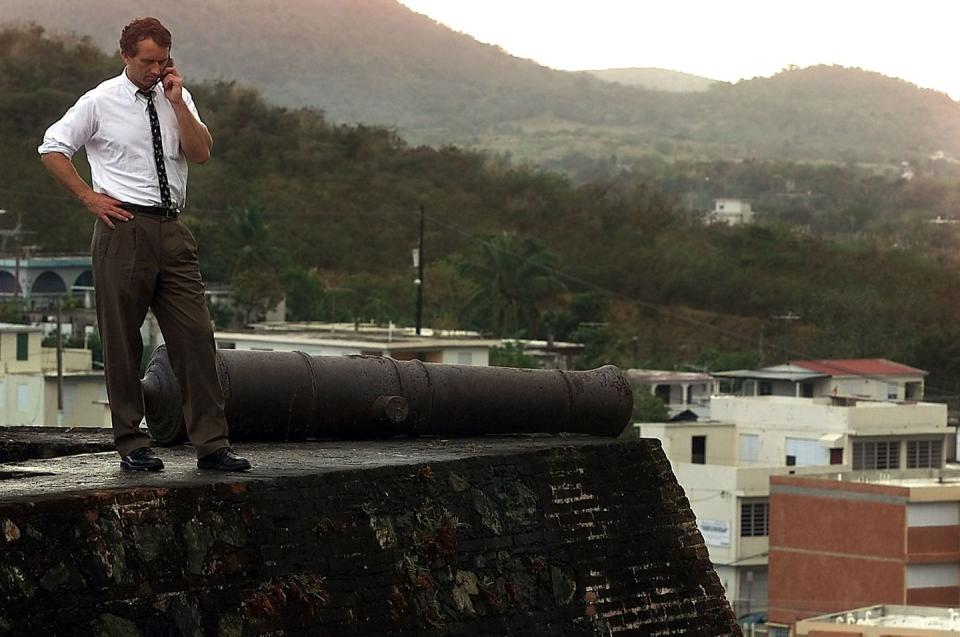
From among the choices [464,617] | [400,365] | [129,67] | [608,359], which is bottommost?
[608,359]

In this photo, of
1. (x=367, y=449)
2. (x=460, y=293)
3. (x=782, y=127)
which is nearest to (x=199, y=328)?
(x=367, y=449)

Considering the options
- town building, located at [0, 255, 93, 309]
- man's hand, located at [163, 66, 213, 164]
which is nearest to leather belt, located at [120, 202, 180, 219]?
man's hand, located at [163, 66, 213, 164]

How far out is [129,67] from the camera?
7047mm

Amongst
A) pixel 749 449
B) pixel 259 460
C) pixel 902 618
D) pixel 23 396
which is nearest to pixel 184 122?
pixel 259 460

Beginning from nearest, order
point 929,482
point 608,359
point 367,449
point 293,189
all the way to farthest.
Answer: point 367,449 → point 929,482 → point 608,359 → point 293,189

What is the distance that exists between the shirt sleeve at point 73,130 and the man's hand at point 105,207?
133 millimetres

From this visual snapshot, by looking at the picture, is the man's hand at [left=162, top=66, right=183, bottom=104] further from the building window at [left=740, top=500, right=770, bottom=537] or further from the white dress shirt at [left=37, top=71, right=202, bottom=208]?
the building window at [left=740, top=500, right=770, bottom=537]

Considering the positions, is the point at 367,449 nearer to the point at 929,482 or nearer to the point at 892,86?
the point at 929,482

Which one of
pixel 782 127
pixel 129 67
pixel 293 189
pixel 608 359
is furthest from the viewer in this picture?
pixel 782 127

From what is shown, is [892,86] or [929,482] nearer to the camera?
[929,482]

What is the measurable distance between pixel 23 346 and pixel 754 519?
1345 cm

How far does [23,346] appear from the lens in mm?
43656

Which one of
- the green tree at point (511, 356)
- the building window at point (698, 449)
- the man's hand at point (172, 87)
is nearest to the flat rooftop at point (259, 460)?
the man's hand at point (172, 87)

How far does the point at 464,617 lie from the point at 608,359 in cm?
5425
